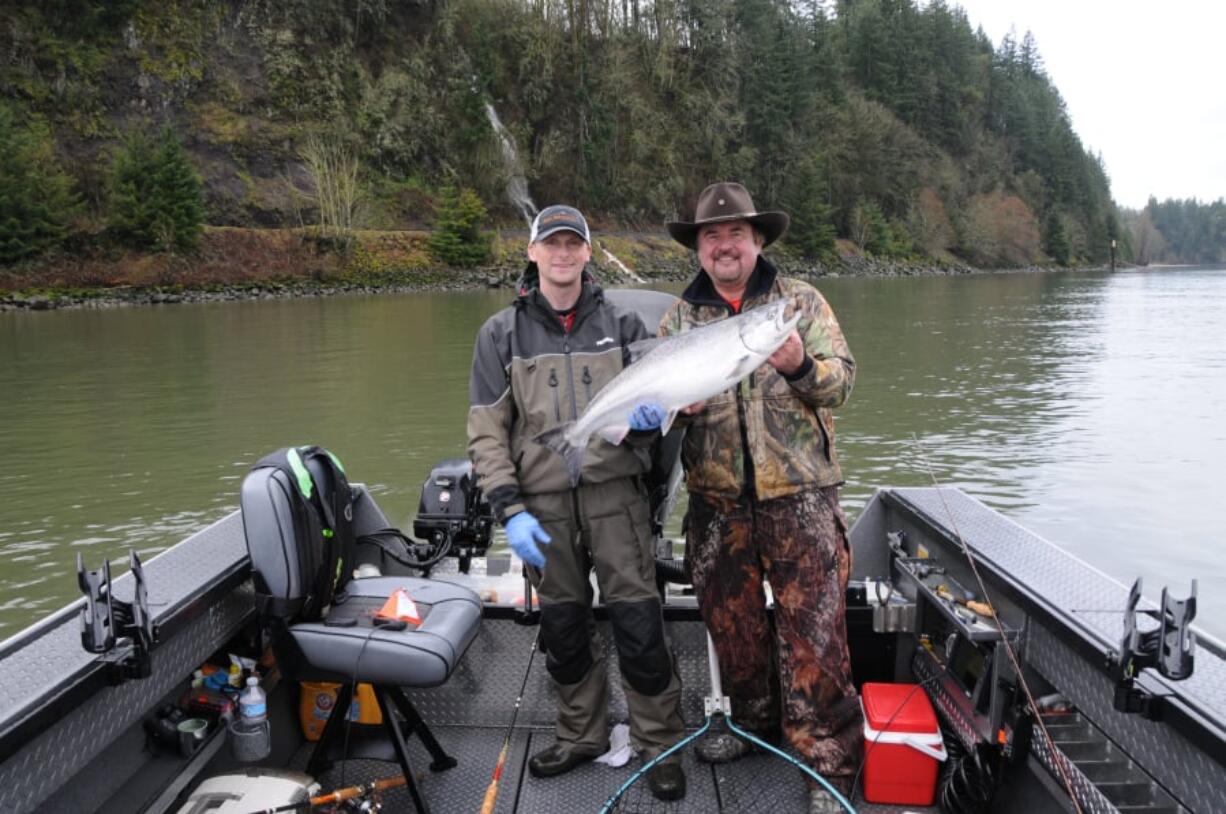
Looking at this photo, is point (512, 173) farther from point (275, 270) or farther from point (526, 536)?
point (526, 536)

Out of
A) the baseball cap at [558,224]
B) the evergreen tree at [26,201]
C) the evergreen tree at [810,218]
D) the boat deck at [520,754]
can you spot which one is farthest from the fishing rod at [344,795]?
the evergreen tree at [810,218]

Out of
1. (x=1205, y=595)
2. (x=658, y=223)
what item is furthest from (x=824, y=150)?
(x=1205, y=595)

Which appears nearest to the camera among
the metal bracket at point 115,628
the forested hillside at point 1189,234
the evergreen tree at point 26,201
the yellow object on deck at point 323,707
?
the metal bracket at point 115,628

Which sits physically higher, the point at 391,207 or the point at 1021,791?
the point at 391,207

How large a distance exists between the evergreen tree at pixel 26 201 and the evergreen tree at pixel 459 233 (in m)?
15.7

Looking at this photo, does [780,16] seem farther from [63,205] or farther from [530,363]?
[530,363]

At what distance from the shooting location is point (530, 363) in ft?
10.4

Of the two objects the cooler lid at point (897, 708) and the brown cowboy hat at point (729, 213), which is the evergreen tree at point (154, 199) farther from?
the cooler lid at point (897, 708)

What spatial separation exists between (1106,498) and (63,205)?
121ft

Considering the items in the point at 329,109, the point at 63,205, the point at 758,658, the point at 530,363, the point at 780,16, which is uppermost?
the point at 780,16

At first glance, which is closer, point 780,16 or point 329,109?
point 329,109

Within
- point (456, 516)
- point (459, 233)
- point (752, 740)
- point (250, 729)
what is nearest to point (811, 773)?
point (752, 740)

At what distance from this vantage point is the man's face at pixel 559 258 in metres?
3.17

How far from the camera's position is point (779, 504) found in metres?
3.04
